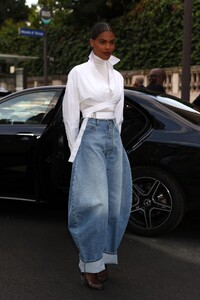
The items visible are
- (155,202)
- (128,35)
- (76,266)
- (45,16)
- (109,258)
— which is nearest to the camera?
(109,258)

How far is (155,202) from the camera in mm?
4430

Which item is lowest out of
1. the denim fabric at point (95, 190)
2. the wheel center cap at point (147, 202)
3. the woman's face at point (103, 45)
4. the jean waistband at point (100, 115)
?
the wheel center cap at point (147, 202)

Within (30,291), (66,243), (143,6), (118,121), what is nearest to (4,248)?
(66,243)

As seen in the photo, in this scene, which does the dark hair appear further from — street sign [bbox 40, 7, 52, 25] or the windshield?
street sign [bbox 40, 7, 52, 25]

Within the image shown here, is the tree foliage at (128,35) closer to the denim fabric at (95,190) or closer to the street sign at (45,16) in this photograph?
the street sign at (45,16)

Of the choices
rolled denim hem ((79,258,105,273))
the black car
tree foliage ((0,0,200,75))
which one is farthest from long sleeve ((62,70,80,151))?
tree foliage ((0,0,200,75))

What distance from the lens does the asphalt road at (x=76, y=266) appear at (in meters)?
3.39

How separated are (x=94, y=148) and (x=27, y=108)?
6.88 feet

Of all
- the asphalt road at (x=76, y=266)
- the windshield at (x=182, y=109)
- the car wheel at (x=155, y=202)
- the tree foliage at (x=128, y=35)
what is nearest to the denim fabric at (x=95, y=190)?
the asphalt road at (x=76, y=266)

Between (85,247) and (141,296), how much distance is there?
510 millimetres

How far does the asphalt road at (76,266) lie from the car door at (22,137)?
0.40 metres

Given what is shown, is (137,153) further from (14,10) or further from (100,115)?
(14,10)

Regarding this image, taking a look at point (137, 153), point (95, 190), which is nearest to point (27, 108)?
point (137, 153)

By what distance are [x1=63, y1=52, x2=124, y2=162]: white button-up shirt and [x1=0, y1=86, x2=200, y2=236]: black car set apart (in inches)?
46.2
